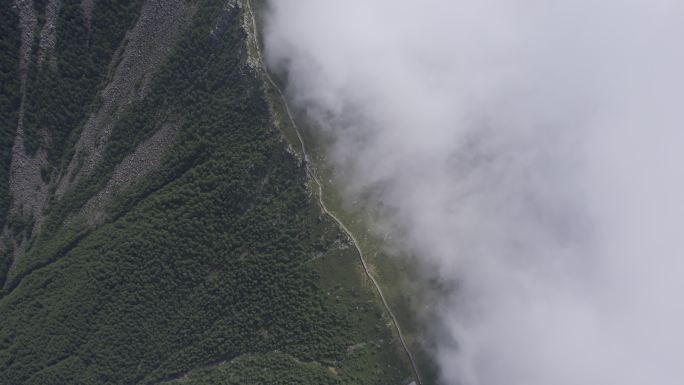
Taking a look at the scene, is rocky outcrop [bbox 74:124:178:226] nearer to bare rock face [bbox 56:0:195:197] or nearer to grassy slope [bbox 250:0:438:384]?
bare rock face [bbox 56:0:195:197]

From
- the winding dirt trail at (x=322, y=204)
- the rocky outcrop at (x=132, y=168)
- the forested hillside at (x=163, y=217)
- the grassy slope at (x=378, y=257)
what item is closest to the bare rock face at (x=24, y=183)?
the forested hillside at (x=163, y=217)

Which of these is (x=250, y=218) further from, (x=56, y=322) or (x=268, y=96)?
(x=56, y=322)

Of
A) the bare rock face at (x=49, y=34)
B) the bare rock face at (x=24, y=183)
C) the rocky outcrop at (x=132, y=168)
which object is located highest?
the bare rock face at (x=49, y=34)

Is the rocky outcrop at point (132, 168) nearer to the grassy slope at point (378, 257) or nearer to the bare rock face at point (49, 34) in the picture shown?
the grassy slope at point (378, 257)

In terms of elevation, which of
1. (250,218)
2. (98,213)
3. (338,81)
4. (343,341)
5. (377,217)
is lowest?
(98,213)

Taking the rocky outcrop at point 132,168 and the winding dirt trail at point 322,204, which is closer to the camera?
the winding dirt trail at point 322,204

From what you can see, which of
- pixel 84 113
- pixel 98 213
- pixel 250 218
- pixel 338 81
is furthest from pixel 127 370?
pixel 338 81
